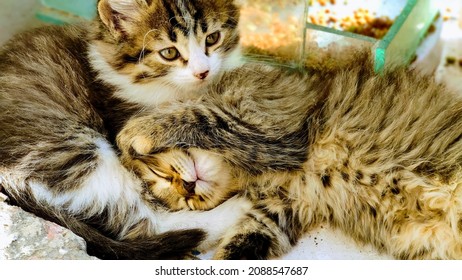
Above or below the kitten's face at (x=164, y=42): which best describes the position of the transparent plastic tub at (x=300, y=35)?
below

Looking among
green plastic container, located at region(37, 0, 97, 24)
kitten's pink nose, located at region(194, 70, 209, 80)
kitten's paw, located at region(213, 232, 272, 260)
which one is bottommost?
kitten's paw, located at region(213, 232, 272, 260)

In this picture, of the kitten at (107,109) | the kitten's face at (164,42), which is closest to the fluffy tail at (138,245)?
the kitten at (107,109)

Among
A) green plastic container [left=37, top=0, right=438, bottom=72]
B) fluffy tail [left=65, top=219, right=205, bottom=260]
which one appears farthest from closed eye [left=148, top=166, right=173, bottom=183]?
green plastic container [left=37, top=0, right=438, bottom=72]

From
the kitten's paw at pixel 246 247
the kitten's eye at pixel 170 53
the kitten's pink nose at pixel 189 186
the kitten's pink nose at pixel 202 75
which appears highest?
the kitten's eye at pixel 170 53

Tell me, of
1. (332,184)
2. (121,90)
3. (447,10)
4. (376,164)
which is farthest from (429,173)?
(447,10)

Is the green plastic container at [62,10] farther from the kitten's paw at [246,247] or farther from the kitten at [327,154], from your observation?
the kitten's paw at [246,247]

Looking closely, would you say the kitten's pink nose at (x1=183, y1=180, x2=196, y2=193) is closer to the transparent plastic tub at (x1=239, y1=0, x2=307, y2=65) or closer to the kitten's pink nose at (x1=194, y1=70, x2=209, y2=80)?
the kitten's pink nose at (x1=194, y1=70, x2=209, y2=80)
